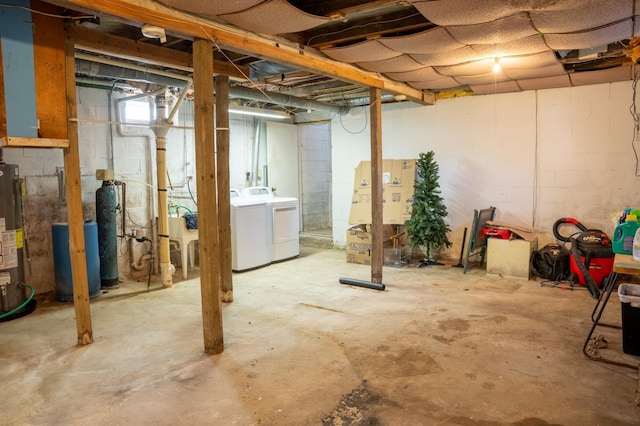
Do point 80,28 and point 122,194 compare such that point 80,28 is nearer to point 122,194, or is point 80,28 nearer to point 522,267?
point 122,194

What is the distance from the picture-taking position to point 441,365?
10.0ft

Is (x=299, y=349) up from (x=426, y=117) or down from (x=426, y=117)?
down

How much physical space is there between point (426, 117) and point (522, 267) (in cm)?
257

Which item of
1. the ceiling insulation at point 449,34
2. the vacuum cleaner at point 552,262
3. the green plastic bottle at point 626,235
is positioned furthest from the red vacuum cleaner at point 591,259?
the ceiling insulation at point 449,34

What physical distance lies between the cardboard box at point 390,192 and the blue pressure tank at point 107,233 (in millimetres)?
3218

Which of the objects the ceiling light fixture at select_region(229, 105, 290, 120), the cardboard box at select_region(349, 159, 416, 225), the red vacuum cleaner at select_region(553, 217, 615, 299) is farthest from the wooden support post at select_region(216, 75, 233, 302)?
the red vacuum cleaner at select_region(553, 217, 615, 299)

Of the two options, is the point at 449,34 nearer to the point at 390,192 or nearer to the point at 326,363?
the point at 326,363

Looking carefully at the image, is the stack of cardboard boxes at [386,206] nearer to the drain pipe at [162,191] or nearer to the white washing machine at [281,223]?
the white washing machine at [281,223]

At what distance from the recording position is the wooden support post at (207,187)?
3.11m

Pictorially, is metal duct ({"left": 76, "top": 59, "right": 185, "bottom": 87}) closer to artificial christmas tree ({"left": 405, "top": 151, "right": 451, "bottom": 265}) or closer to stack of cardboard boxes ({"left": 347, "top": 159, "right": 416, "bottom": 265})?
stack of cardboard boxes ({"left": 347, "top": 159, "right": 416, "bottom": 265})

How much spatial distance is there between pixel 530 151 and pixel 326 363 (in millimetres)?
4290

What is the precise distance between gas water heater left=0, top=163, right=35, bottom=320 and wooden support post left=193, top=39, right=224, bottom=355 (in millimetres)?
2153

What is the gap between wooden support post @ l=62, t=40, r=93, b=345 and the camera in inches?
131

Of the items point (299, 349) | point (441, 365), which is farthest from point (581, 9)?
point (299, 349)
